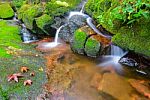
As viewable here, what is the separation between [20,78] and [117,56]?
348 centimetres

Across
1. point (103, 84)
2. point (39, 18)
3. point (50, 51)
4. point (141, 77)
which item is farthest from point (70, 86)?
point (39, 18)

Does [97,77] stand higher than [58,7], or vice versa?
[58,7]

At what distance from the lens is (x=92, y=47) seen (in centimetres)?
934

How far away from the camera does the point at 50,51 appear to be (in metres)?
10.1

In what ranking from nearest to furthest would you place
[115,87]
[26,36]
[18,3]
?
1. [115,87]
2. [26,36]
3. [18,3]

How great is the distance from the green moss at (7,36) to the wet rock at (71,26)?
1.82 m

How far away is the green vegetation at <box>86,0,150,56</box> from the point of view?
7.20m

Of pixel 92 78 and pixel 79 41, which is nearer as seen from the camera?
pixel 92 78

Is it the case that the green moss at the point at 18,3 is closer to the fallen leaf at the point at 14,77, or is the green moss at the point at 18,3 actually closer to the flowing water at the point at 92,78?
the flowing water at the point at 92,78

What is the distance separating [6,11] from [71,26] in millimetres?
4674

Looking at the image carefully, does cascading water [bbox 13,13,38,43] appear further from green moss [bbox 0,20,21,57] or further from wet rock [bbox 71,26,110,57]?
wet rock [bbox 71,26,110,57]

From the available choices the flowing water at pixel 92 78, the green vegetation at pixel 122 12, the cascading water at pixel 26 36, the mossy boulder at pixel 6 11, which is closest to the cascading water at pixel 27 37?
the cascading water at pixel 26 36

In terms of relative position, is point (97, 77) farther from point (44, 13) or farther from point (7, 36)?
point (44, 13)

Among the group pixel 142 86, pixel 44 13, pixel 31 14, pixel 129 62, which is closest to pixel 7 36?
pixel 31 14
